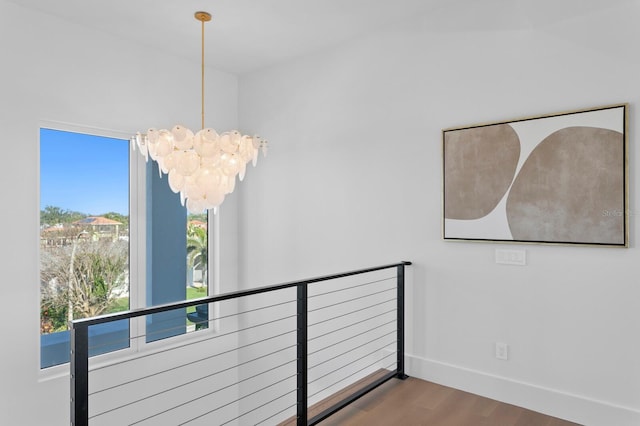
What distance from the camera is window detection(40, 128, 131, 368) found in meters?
3.30

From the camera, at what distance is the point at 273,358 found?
14.0ft

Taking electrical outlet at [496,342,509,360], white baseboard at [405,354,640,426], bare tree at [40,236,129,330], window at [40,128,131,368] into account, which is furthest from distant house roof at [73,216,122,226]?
electrical outlet at [496,342,509,360]

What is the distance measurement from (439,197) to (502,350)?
3.65 ft

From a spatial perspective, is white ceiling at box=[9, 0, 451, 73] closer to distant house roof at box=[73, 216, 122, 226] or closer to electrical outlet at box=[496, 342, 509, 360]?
distant house roof at box=[73, 216, 122, 226]

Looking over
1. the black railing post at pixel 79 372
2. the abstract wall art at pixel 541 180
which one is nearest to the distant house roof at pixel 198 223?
the abstract wall art at pixel 541 180

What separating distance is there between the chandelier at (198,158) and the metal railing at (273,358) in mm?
848

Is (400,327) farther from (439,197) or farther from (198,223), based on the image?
(198,223)

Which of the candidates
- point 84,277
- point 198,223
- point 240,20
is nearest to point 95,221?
point 84,277

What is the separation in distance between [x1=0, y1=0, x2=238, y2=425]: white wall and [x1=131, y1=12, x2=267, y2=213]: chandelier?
3.59 ft

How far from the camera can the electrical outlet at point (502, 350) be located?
2857 mm

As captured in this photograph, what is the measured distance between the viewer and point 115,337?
12.0 ft

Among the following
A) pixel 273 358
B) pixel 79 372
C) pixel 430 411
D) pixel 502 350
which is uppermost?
pixel 79 372

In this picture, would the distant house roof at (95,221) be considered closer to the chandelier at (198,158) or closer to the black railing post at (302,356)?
the chandelier at (198,158)

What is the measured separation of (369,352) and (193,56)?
10.3 ft
